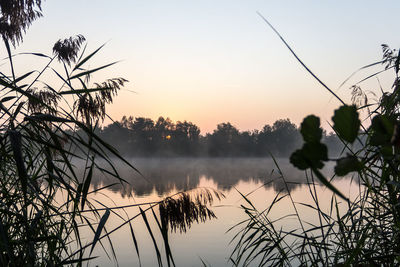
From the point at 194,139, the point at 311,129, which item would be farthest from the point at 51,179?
the point at 194,139

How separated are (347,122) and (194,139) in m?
71.2

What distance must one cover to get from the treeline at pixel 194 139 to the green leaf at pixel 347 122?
214ft

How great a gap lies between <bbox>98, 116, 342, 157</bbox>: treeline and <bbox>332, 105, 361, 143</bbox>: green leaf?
Answer: 214 feet

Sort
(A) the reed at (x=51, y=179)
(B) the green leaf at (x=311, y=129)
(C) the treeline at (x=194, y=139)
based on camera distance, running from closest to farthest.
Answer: (B) the green leaf at (x=311, y=129)
(A) the reed at (x=51, y=179)
(C) the treeline at (x=194, y=139)

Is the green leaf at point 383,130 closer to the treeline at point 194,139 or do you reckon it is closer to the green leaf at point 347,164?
the green leaf at point 347,164

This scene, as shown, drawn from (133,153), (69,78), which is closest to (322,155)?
(69,78)

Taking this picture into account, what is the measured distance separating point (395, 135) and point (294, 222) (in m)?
11.4

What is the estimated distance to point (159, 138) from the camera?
226 ft

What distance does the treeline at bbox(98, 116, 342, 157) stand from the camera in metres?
66.8

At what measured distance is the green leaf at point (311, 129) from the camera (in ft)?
0.88

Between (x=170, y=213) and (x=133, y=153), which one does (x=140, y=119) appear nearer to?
(x=133, y=153)

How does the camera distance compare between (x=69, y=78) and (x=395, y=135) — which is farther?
(x=69, y=78)

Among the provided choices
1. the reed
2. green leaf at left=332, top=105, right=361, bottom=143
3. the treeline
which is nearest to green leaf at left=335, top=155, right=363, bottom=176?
green leaf at left=332, top=105, right=361, bottom=143

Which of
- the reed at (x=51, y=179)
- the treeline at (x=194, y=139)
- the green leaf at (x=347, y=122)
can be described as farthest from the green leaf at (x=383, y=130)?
the treeline at (x=194, y=139)
